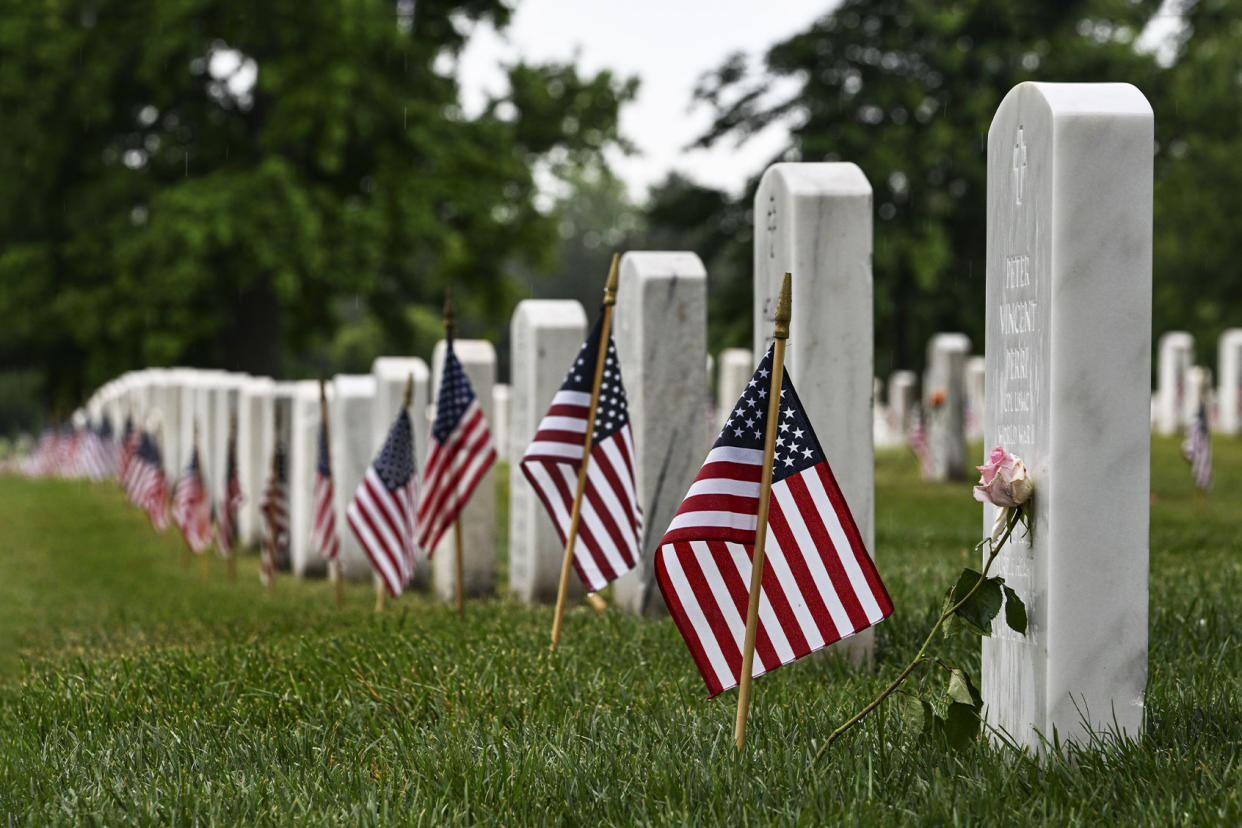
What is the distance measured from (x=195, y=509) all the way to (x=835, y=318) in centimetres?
817

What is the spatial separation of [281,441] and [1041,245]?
409 inches

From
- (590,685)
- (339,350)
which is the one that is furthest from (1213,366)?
(590,685)

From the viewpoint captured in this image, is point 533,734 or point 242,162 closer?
point 533,734

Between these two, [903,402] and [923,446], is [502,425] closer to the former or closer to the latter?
[903,402]

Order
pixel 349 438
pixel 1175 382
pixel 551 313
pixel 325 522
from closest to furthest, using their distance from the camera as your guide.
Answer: pixel 551 313 → pixel 325 522 → pixel 349 438 → pixel 1175 382

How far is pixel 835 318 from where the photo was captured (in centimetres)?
656

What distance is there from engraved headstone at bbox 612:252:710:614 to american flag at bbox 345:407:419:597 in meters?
1.41

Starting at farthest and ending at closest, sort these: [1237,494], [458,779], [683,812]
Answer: [1237,494]
[458,779]
[683,812]

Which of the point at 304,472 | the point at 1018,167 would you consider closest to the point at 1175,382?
the point at 304,472

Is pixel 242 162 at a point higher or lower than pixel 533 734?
higher

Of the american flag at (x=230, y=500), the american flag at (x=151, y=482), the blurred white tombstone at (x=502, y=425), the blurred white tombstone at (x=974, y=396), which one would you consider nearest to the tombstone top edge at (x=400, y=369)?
the american flag at (x=230, y=500)

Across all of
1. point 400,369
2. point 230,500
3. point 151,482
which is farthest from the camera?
point 151,482

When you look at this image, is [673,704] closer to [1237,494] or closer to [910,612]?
[910,612]

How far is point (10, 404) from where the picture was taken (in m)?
57.8
